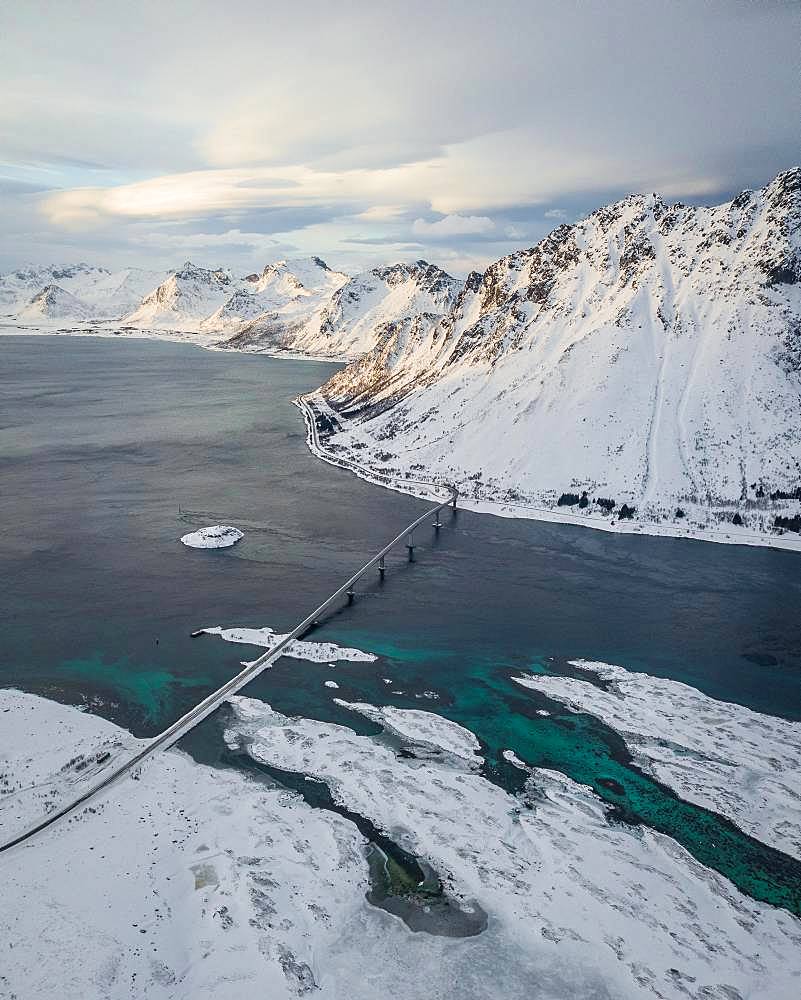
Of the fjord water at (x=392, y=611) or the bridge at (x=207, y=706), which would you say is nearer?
the bridge at (x=207, y=706)

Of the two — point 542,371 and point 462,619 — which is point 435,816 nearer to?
point 462,619

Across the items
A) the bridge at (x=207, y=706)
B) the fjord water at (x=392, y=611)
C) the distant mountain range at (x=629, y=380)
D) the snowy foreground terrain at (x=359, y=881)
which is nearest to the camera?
the snowy foreground terrain at (x=359, y=881)

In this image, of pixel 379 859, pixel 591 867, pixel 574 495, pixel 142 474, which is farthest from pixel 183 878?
pixel 142 474

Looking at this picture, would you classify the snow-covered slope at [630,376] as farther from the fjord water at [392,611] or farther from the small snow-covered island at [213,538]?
the small snow-covered island at [213,538]

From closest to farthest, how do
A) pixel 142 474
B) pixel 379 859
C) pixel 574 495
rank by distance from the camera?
pixel 379 859
pixel 574 495
pixel 142 474

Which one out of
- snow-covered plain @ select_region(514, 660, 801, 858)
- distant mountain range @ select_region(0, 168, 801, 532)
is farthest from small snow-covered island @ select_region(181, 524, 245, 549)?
snow-covered plain @ select_region(514, 660, 801, 858)

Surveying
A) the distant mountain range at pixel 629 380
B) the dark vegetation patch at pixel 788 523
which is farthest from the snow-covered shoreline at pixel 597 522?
the distant mountain range at pixel 629 380

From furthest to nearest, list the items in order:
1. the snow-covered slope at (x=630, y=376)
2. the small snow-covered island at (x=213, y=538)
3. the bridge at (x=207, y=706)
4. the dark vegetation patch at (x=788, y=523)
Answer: the snow-covered slope at (x=630, y=376), the dark vegetation patch at (x=788, y=523), the small snow-covered island at (x=213, y=538), the bridge at (x=207, y=706)
